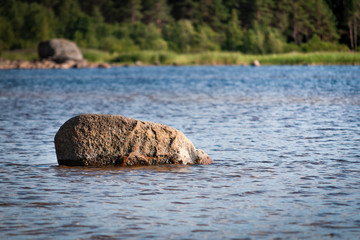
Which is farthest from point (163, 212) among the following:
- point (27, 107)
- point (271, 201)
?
point (27, 107)

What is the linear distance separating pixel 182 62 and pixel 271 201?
315 ft

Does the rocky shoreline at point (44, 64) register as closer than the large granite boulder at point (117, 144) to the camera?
No

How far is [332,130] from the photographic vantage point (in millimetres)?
18641

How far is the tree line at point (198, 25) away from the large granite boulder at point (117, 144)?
91951 mm

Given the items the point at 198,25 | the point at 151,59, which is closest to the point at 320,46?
the point at 151,59

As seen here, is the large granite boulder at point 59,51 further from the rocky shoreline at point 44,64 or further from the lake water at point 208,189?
the lake water at point 208,189

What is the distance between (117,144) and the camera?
13.2m

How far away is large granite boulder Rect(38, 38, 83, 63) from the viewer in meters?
98.3

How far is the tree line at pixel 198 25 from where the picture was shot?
372ft

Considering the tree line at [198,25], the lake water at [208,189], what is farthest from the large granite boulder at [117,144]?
the tree line at [198,25]

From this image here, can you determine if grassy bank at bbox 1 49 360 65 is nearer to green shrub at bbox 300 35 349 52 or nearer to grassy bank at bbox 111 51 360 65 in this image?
grassy bank at bbox 111 51 360 65

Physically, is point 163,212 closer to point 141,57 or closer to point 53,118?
point 53,118

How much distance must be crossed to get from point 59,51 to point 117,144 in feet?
290

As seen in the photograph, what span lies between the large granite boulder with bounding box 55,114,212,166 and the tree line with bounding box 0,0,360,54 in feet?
302
